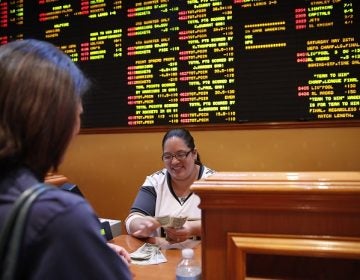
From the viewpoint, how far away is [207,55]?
2.77m

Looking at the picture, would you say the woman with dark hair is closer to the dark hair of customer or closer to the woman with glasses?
the dark hair of customer

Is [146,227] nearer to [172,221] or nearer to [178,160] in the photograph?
[172,221]

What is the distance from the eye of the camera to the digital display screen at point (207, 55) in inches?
98.0

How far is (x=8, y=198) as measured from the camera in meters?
0.60

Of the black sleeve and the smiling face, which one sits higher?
the black sleeve

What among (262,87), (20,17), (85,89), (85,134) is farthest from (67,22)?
(85,89)

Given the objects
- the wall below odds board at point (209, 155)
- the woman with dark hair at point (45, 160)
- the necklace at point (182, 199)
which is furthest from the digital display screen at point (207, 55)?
the woman with dark hair at point (45, 160)

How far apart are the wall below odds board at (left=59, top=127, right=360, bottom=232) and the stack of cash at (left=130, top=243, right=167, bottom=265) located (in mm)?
885

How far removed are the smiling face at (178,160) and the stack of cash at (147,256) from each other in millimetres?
748

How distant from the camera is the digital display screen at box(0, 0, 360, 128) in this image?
2.49 metres

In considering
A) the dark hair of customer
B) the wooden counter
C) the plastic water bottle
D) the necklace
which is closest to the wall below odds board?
the necklace

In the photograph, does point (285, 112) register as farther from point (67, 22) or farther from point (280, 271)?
point (67, 22)

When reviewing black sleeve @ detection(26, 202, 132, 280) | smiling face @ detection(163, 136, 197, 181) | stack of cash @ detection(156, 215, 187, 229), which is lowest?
stack of cash @ detection(156, 215, 187, 229)

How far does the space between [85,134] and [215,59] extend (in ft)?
4.19
